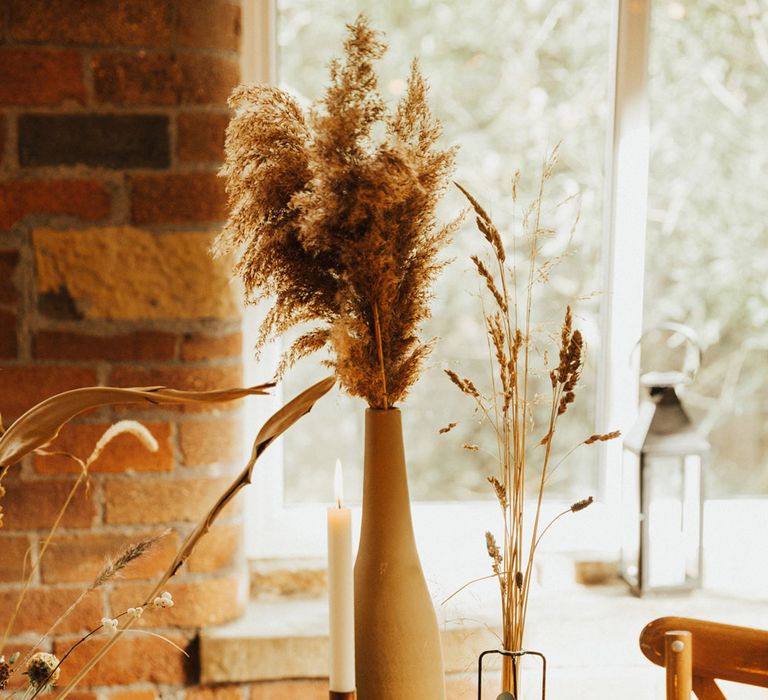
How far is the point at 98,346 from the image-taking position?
47.8 inches

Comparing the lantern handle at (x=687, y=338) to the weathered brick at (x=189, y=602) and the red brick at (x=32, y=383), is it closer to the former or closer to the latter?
the weathered brick at (x=189, y=602)

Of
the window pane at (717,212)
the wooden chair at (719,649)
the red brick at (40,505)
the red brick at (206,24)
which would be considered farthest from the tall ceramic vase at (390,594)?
the window pane at (717,212)

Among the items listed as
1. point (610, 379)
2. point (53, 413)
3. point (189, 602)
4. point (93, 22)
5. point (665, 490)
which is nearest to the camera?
point (53, 413)

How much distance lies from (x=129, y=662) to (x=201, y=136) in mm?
809

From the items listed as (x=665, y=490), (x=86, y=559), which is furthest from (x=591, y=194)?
(x=86, y=559)

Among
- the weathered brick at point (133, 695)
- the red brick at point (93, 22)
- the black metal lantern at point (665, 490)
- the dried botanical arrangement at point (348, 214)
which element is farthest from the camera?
the black metal lantern at point (665, 490)

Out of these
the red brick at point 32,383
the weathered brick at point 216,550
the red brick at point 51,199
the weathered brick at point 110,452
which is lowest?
the weathered brick at point 216,550

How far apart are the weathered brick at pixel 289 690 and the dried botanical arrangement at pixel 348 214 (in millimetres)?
617

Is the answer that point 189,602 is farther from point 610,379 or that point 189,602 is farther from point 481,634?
point 610,379

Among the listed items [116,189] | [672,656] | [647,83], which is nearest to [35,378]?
[116,189]

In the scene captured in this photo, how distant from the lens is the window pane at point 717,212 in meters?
1.48

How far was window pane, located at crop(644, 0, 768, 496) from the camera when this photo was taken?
1.48 meters

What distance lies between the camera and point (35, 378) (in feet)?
3.98

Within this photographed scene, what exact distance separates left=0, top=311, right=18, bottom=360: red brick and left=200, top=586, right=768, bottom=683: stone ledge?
52 centimetres
